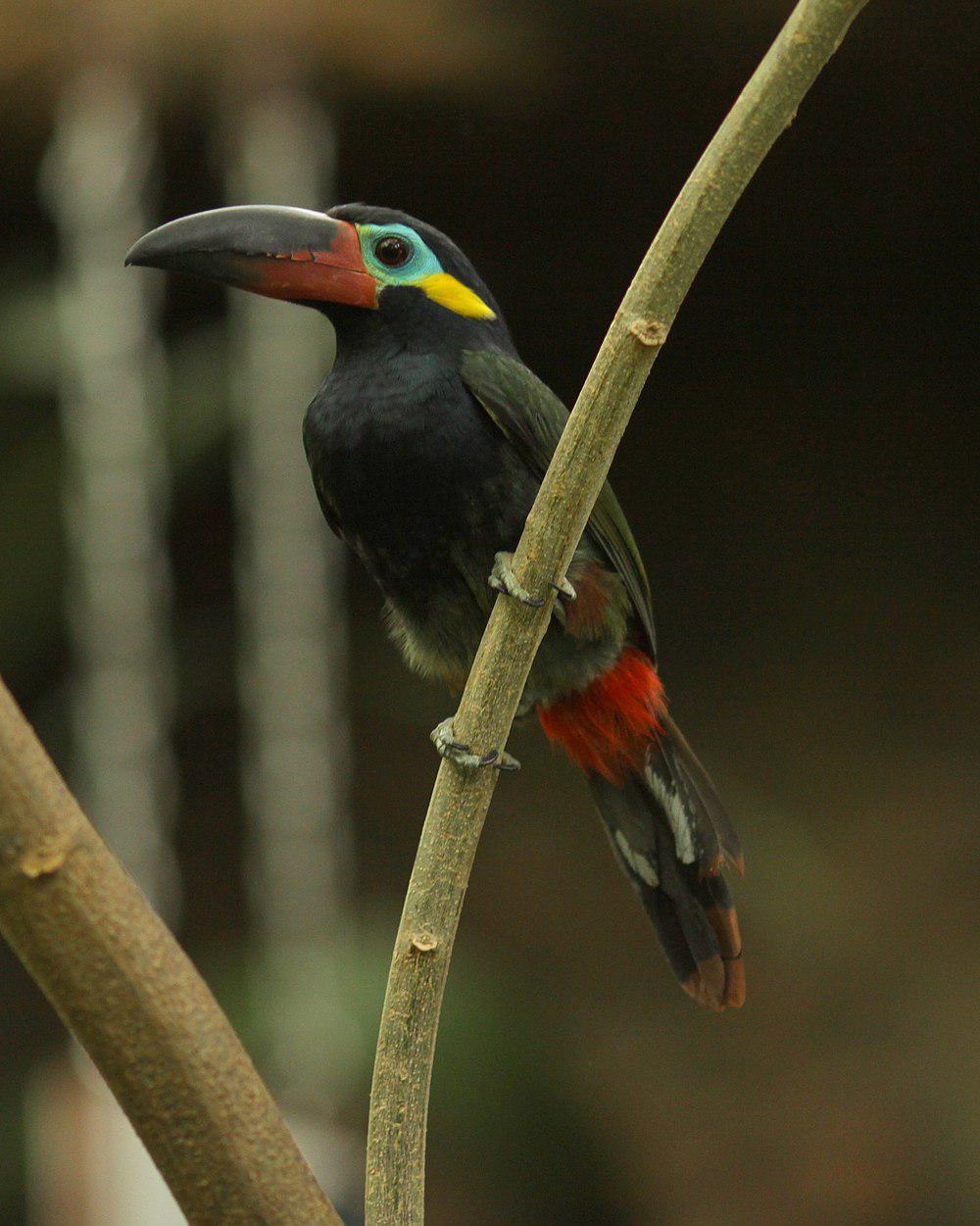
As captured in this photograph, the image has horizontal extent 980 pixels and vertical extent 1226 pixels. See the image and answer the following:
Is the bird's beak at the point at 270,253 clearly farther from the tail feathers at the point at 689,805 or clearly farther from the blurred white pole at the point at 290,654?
the blurred white pole at the point at 290,654

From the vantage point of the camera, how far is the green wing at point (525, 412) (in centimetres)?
149

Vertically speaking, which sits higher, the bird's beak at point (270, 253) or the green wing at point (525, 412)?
the bird's beak at point (270, 253)

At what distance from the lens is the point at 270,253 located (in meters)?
1.37

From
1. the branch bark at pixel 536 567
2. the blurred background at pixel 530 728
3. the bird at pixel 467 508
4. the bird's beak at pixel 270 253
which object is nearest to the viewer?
the branch bark at pixel 536 567

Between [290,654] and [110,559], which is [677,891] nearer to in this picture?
[290,654]

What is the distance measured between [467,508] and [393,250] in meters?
0.28

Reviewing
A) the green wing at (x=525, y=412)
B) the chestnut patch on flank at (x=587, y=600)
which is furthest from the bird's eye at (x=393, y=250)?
the chestnut patch on flank at (x=587, y=600)

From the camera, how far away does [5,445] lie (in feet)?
10.4

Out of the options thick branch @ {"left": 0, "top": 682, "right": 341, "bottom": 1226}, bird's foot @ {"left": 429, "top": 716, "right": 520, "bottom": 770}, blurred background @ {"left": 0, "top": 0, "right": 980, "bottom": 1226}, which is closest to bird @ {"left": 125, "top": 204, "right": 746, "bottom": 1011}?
bird's foot @ {"left": 429, "top": 716, "right": 520, "bottom": 770}

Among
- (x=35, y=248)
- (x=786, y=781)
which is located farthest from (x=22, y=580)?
(x=786, y=781)

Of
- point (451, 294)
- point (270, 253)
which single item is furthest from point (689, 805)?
point (270, 253)

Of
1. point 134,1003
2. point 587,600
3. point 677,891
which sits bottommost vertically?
point 677,891

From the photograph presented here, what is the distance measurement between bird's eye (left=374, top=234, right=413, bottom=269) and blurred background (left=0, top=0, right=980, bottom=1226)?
1323mm

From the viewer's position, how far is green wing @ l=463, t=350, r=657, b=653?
149 cm
